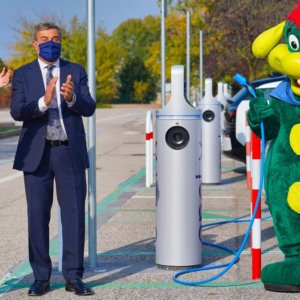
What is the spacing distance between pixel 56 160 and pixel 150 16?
407ft

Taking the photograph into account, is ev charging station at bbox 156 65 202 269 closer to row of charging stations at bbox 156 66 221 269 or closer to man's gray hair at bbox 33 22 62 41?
row of charging stations at bbox 156 66 221 269

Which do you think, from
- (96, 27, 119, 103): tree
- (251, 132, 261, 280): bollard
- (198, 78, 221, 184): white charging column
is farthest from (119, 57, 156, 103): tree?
(251, 132, 261, 280): bollard

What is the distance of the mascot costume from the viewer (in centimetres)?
633

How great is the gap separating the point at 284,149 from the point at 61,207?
1.71 metres

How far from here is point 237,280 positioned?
668 centimetres

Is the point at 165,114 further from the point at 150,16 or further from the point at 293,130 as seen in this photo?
the point at 150,16

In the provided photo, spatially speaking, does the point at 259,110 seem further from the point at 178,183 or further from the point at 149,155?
the point at 149,155

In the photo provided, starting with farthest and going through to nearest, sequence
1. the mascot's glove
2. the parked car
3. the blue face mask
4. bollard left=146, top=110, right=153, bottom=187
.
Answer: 1. the parked car
2. bollard left=146, top=110, right=153, bottom=187
3. the mascot's glove
4. the blue face mask

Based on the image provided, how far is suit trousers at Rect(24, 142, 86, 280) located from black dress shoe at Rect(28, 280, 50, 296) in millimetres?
33

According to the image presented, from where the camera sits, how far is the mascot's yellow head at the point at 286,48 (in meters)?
6.27

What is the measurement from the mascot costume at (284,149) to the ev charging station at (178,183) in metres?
0.68

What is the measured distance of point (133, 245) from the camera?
8281 mm

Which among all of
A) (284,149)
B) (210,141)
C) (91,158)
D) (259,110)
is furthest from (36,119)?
(210,141)

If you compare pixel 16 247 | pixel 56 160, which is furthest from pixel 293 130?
pixel 16 247
